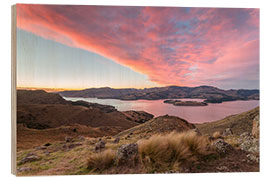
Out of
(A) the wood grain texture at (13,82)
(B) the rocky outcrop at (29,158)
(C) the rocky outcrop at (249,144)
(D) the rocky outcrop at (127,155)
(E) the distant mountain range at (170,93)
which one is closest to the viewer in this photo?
(D) the rocky outcrop at (127,155)

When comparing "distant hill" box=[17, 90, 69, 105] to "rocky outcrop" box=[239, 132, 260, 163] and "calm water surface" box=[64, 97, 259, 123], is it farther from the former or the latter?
"rocky outcrop" box=[239, 132, 260, 163]

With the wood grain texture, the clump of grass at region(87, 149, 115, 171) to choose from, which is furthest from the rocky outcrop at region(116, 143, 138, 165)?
the wood grain texture

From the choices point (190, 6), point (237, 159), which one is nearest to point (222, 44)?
point (190, 6)

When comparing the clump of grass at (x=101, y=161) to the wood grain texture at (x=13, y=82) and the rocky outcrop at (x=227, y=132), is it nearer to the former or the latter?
the wood grain texture at (x=13, y=82)

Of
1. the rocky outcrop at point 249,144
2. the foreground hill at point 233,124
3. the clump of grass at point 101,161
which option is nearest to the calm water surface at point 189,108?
the foreground hill at point 233,124

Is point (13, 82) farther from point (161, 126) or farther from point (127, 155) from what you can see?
point (161, 126)

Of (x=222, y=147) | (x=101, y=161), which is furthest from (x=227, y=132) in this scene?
(x=101, y=161)

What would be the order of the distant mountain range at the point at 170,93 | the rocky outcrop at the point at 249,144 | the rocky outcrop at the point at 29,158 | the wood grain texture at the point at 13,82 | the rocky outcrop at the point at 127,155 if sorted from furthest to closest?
1. the distant mountain range at the point at 170,93
2. the rocky outcrop at the point at 249,144
3. the wood grain texture at the point at 13,82
4. the rocky outcrop at the point at 29,158
5. the rocky outcrop at the point at 127,155
